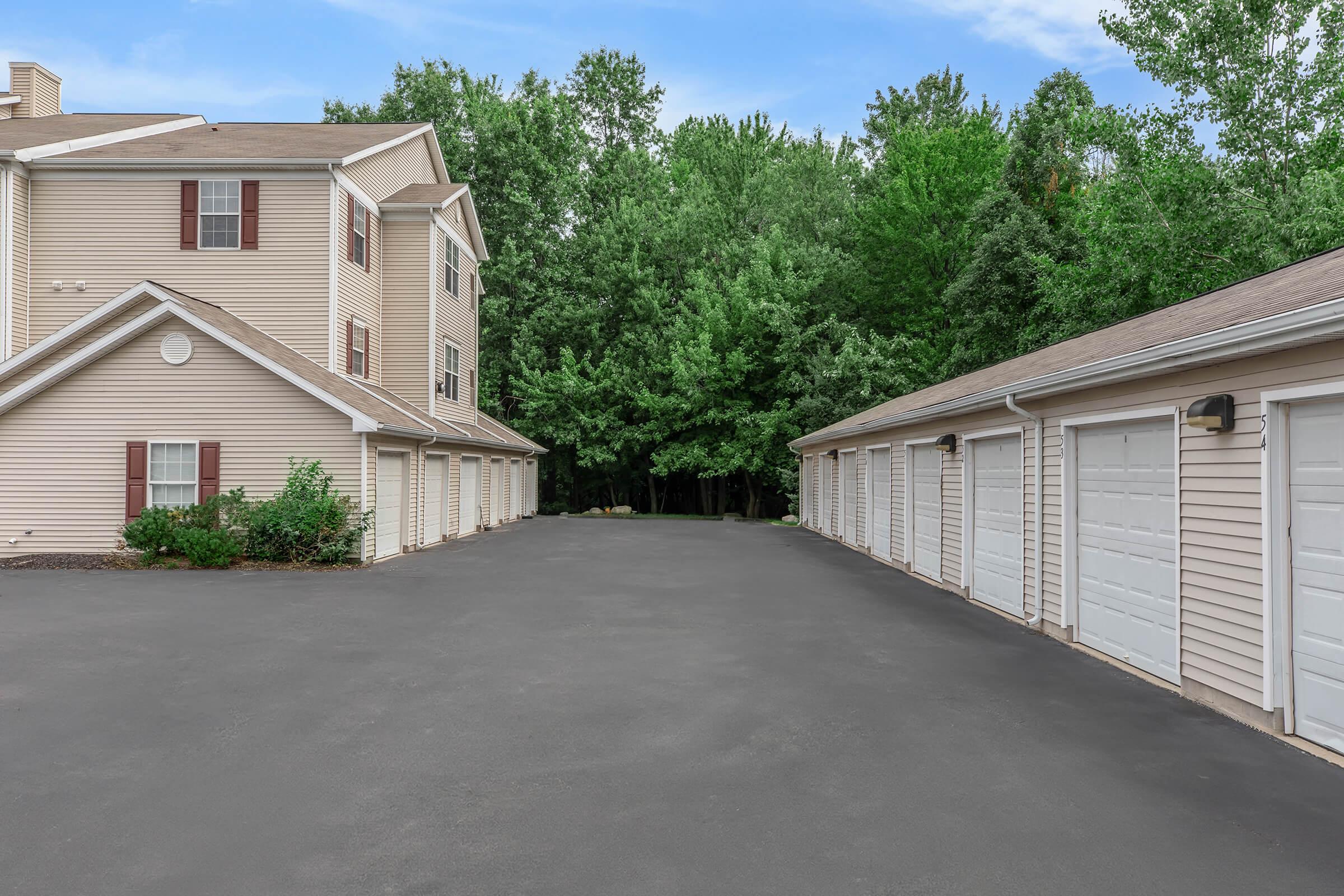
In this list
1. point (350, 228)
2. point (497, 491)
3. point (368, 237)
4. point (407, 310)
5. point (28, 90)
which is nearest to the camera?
point (350, 228)

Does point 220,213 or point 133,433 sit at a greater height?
point 220,213

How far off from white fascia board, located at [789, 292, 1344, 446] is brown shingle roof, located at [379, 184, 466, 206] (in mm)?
15881

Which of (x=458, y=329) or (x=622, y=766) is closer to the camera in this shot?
(x=622, y=766)

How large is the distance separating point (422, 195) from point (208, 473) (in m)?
10.2

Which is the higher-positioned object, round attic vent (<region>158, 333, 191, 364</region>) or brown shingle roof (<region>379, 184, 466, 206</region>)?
brown shingle roof (<region>379, 184, 466, 206</region>)

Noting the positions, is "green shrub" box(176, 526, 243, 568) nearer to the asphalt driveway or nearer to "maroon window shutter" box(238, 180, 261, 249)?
the asphalt driveway

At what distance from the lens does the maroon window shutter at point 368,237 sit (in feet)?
65.0

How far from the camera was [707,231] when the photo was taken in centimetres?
3756

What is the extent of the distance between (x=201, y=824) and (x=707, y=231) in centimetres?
3599

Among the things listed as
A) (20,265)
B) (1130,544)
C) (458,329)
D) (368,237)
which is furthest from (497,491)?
(1130,544)

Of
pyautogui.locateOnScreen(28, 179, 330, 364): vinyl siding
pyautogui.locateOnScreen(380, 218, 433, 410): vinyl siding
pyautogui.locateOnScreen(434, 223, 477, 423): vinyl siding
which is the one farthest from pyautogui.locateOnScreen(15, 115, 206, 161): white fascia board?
pyautogui.locateOnScreen(434, 223, 477, 423): vinyl siding

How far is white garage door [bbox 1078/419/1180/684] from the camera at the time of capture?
6738 mm

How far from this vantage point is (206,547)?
1387 centimetres

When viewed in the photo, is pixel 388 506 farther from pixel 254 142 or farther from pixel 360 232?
pixel 254 142
